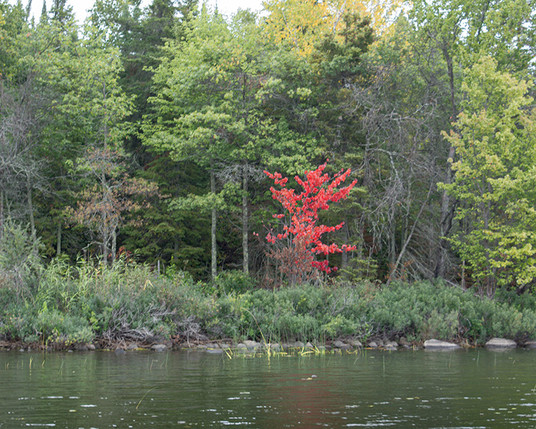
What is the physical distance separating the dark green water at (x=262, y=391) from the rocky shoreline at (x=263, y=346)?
114cm

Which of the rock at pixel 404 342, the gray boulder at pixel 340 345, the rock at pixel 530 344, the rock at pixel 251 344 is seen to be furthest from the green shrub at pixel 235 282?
the rock at pixel 530 344

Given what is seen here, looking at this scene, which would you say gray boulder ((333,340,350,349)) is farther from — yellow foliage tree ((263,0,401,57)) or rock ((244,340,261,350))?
yellow foliage tree ((263,0,401,57))

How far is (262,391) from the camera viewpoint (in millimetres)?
10953

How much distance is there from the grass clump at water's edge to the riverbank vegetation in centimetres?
7

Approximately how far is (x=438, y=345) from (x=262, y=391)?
10.6m

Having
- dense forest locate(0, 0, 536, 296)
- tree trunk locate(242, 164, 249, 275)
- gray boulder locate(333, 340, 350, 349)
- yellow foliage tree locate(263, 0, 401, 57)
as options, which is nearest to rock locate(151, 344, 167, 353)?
gray boulder locate(333, 340, 350, 349)

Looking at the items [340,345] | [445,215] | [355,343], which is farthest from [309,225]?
[445,215]

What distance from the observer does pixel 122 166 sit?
32188 millimetres

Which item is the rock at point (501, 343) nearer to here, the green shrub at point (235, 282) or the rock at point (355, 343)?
the rock at point (355, 343)

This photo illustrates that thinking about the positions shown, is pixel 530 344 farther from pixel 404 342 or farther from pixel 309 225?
pixel 309 225

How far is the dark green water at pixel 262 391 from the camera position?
8.62m

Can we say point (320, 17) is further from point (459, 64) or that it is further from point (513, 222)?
point (513, 222)

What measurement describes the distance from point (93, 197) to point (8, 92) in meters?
6.72

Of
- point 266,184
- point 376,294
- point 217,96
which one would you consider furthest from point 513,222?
point 217,96
